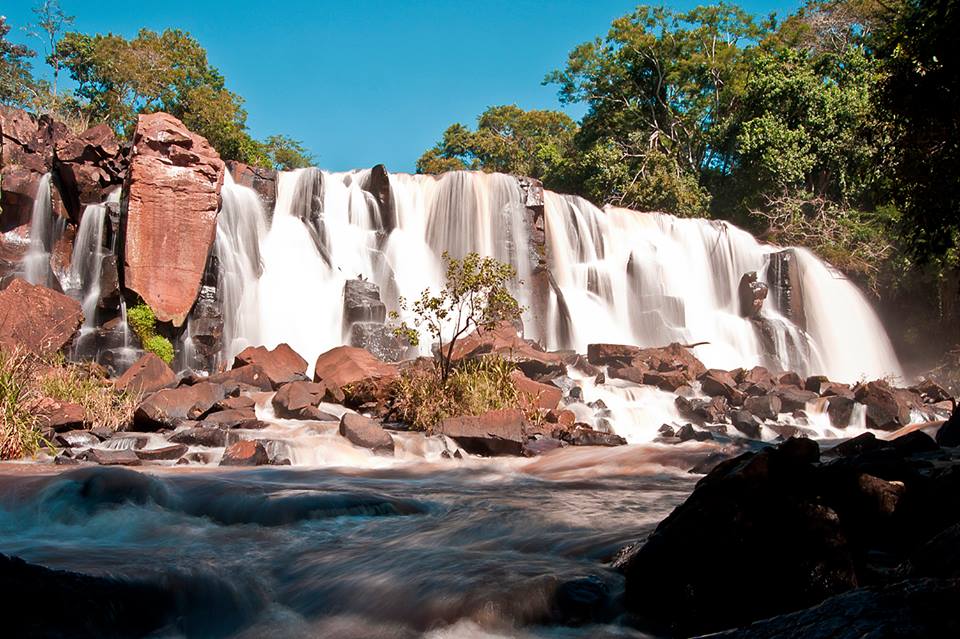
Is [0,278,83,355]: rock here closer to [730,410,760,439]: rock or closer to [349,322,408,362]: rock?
[349,322,408,362]: rock

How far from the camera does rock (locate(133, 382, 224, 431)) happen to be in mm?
11430

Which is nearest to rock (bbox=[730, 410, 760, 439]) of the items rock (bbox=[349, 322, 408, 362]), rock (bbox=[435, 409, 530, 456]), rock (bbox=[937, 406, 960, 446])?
rock (bbox=[435, 409, 530, 456])

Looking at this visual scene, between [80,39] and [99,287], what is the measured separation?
26.9 meters

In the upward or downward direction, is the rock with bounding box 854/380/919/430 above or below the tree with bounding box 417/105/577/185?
below

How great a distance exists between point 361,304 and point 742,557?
1588 cm

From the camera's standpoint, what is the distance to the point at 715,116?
37219 mm

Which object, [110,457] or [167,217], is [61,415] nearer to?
[110,457]

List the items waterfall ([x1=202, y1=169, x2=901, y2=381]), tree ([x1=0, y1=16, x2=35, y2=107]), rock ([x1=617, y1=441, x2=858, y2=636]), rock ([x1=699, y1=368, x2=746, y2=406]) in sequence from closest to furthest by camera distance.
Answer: rock ([x1=617, y1=441, x2=858, y2=636])
rock ([x1=699, y1=368, x2=746, y2=406])
waterfall ([x1=202, y1=169, x2=901, y2=381])
tree ([x1=0, y1=16, x2=35, y2=107])

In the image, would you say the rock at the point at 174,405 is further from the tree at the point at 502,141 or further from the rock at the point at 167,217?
the tree at the point at 502,141

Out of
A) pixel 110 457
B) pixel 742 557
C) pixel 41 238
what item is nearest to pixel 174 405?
pixel 110 457

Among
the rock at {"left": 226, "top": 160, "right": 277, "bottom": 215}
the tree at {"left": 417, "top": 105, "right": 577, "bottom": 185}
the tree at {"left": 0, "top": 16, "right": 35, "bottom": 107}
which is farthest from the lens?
the tree at {"left": 417, "top": 105, "right": 577, "bottom": 185}

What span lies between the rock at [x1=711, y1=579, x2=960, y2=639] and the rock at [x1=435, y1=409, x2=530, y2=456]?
882cm

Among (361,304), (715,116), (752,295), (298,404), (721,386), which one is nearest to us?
(298,404)

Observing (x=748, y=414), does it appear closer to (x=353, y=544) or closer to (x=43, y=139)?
(x=353, y=544)
